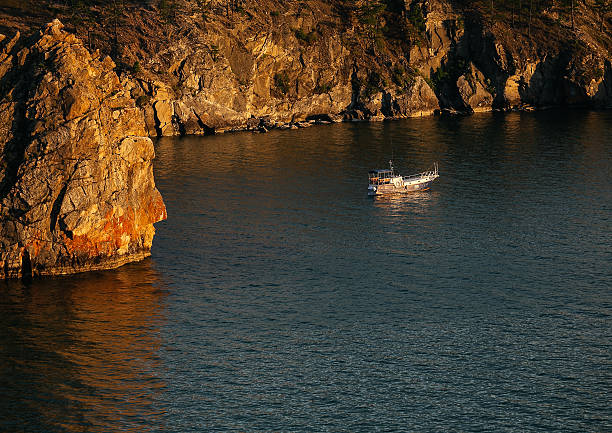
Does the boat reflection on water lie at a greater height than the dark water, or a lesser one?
greater

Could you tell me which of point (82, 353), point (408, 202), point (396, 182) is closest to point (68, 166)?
point (82, 353)

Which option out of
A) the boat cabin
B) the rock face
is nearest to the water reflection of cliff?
the rock face

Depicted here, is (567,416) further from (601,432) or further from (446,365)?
(446,365)

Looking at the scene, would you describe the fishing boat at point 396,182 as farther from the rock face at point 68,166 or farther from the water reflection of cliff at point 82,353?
the water reflection of cliff at point 82,353

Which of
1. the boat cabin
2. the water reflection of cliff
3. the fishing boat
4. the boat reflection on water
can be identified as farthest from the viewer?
the boat cabin

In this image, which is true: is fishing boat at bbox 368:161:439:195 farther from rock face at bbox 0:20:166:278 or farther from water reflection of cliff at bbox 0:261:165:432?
water reflection of cliff at bbox 0:261:165:432

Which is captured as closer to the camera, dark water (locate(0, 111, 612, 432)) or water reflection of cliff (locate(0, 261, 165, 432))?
water reflection of cliff (locate(0, 261, 165, 432))

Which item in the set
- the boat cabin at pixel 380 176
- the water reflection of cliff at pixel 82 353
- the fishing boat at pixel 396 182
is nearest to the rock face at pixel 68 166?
the water reflection of cliff at pixel 82 353
